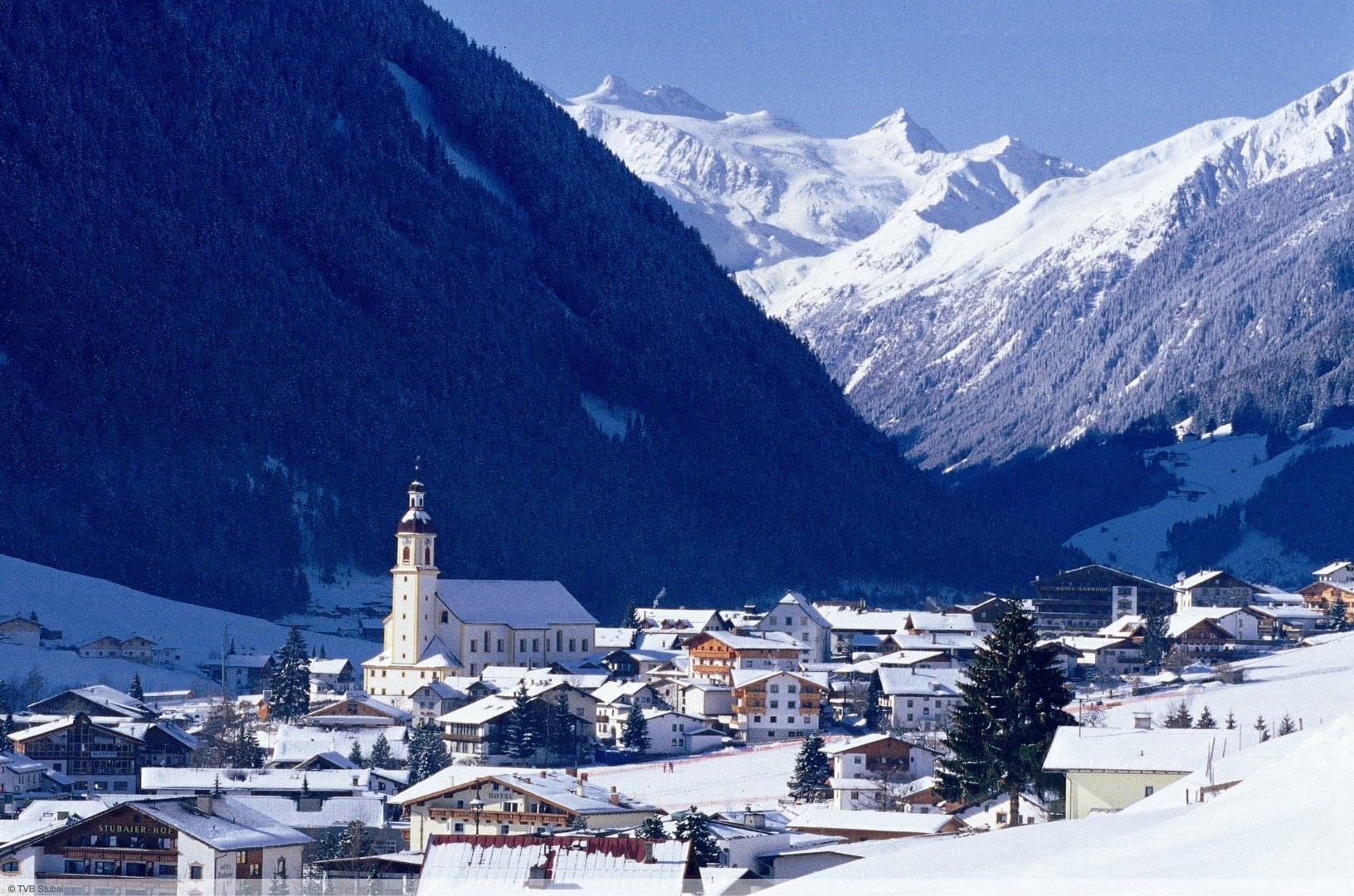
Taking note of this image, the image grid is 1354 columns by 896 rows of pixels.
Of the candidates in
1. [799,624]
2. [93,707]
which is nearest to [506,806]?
[93,707]

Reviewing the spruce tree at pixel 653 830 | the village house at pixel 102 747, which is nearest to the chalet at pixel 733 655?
the village house at pixel 102 747

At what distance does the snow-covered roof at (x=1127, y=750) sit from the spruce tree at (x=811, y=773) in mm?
27992

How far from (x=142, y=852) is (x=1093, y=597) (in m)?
125

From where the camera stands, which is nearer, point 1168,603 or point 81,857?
point 81,857

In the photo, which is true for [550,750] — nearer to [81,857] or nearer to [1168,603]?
[81,857]

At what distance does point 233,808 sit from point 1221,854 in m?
45.1

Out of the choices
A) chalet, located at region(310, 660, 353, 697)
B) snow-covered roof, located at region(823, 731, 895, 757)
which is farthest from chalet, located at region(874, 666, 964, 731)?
chalet, located at region(310, 660, 353, 697)

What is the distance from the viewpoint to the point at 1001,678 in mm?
52219

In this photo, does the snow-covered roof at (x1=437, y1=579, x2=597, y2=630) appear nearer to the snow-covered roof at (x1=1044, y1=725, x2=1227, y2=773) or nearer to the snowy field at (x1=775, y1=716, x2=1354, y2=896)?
the snow-covered roof at (x1=1044, y1=725, x2=1227, y2=773)

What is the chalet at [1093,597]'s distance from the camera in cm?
16988

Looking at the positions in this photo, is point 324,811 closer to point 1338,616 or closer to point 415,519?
point 415,519

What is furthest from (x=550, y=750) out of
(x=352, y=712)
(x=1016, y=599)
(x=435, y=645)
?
(x=1016, y=599)

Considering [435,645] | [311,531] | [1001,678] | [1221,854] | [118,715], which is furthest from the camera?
[311,531]

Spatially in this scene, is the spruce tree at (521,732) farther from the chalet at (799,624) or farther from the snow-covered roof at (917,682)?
the chalet at (799,624)
